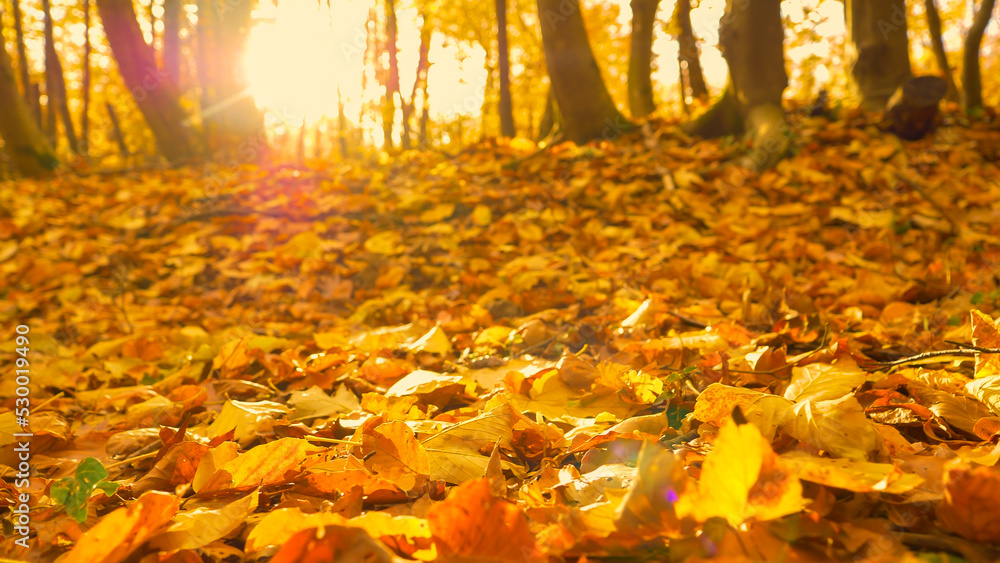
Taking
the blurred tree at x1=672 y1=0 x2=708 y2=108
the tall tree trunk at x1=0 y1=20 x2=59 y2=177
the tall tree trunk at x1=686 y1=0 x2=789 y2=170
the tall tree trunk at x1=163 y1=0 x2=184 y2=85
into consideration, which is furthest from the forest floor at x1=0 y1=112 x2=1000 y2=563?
the tall tree trunk at x1=163 y1=0 x2=184 y2=85

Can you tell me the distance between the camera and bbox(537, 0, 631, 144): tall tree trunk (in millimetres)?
5086

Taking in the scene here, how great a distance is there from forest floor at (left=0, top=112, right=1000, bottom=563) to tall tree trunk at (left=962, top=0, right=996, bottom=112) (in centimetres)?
308

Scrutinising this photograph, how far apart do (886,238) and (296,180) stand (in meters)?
4.45

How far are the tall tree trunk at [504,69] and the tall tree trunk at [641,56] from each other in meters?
2.44

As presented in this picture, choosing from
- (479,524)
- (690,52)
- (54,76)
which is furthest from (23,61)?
(479,524)

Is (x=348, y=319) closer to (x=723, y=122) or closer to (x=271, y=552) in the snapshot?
(x=271, y=552)

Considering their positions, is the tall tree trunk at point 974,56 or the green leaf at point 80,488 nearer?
the green leaf at point 80,488

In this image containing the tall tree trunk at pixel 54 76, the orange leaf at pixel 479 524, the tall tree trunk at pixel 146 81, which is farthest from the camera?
the tall tree trunk at pixel 54 76

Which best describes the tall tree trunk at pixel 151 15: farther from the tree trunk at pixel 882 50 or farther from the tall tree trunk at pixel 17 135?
the tree trunk at pixel 882 50

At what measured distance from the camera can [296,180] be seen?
16.7ft

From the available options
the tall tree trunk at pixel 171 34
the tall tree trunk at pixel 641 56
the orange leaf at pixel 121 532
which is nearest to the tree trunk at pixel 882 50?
the tall tree trunk at pixel 641 56

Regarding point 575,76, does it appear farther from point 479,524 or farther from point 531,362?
point 479,524

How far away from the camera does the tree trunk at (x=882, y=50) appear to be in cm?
490

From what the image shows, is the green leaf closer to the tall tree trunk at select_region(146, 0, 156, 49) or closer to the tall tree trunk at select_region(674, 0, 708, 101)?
the tall tree trunk at select_region(674, 0, 708, 101)
